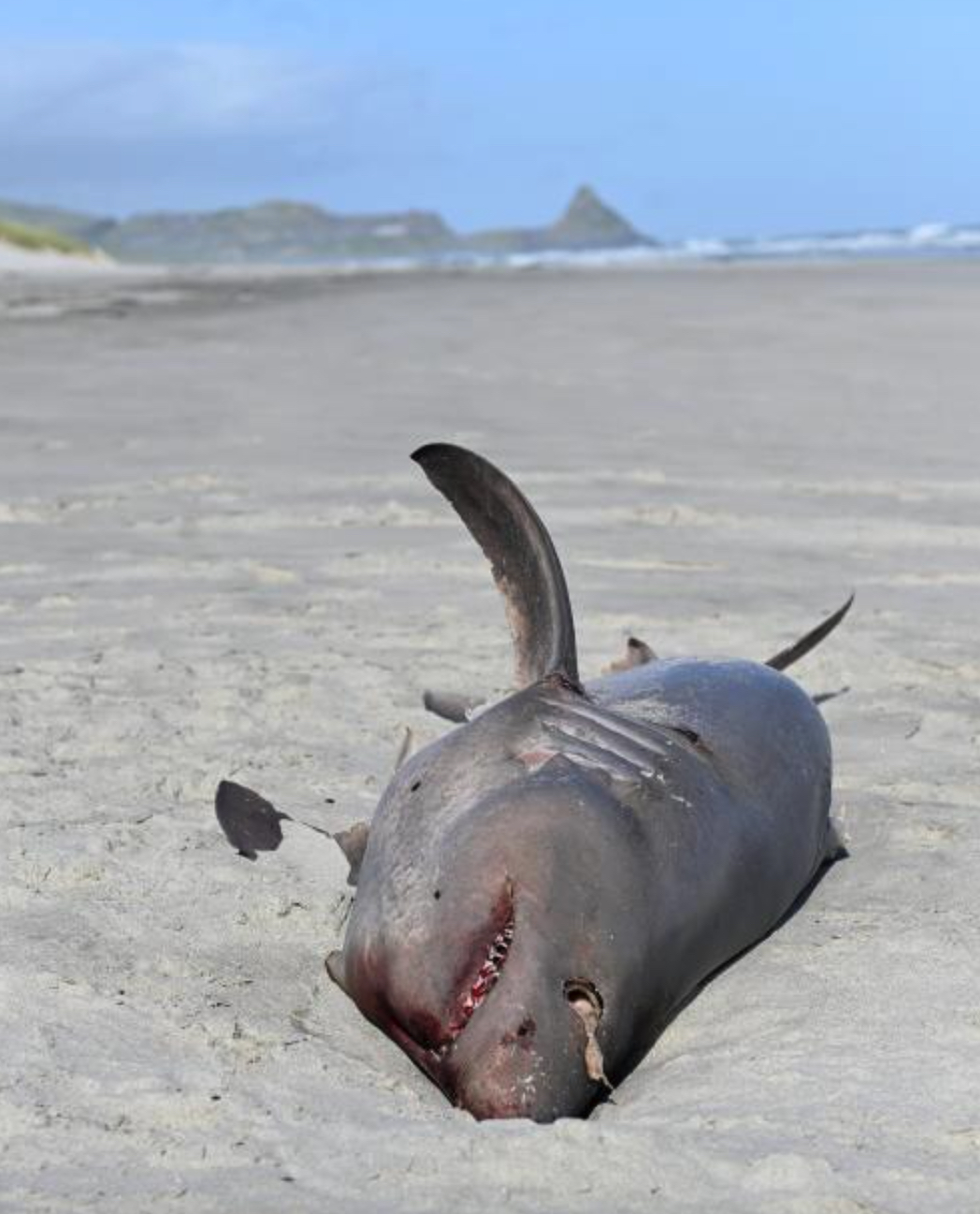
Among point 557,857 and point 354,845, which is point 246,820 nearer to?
point 354,845

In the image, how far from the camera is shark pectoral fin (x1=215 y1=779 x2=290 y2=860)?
379 centimetres

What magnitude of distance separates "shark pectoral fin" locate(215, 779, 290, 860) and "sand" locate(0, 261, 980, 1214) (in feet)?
0.17

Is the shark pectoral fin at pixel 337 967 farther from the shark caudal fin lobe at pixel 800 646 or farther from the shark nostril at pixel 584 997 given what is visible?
the shark caudal fin lobe at pixel 800 646

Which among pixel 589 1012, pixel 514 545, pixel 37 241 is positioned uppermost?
pixel 37 241

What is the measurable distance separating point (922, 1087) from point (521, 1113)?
2.10 feet

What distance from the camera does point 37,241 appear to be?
151 feet

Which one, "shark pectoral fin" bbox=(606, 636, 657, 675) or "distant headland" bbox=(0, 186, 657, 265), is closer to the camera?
"shark pectoral fin" bbox=(606, 636, 657, 675)

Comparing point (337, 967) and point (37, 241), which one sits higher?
point (37, 241)

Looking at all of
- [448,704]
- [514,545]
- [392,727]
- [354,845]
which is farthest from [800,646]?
[354,845]

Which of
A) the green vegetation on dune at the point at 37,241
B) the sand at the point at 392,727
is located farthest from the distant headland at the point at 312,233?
the sand at the point at 392,727

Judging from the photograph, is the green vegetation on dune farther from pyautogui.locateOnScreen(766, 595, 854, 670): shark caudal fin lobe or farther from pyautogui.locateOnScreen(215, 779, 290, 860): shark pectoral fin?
pyautogui.locateOnScreen(215, 779, 290, 860): shark pectoral fin

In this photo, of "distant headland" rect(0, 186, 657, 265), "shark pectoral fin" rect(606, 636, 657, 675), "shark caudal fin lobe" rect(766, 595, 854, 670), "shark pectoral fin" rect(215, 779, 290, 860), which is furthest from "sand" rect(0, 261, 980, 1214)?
"distant headland" rect(0, 186, 657, 265)

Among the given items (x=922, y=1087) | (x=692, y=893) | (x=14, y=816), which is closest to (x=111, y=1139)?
(x=692, y=893)

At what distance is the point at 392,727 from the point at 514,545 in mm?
1301
